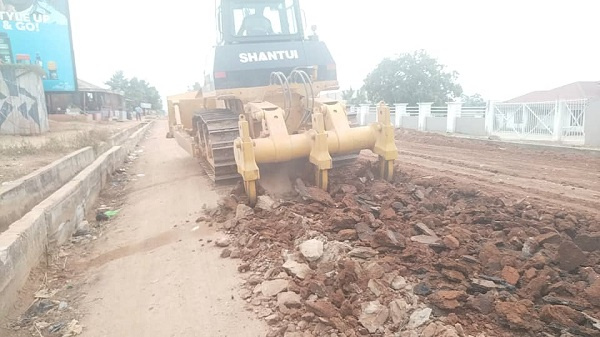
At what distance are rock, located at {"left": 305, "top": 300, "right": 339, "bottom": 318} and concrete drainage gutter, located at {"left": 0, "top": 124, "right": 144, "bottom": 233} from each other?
4.38 metres

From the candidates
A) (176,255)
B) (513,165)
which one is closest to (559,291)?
(176,255)

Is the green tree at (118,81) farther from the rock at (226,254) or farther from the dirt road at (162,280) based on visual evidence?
the rock at (226,254)

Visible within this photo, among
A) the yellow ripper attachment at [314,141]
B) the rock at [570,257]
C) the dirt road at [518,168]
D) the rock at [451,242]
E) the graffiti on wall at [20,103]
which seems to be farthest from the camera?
the graffiti on wall at [20,103]

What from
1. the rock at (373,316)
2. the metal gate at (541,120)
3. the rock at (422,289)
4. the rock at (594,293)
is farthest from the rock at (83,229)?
the metal gate at (541,120)

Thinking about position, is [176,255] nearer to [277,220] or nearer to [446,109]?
[277,220]

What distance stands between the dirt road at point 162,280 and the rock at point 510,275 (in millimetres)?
1758

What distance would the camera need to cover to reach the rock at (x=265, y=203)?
16.5 feet

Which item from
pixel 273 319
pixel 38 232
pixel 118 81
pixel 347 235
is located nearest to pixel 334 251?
pixel 347 235

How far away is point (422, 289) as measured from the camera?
296 centimetres

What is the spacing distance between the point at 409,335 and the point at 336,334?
442mm

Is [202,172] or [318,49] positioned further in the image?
[202,172]

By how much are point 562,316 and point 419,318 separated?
820 millimetres

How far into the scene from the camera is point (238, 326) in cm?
296

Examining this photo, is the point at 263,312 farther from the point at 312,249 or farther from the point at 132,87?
the point at 132,87
